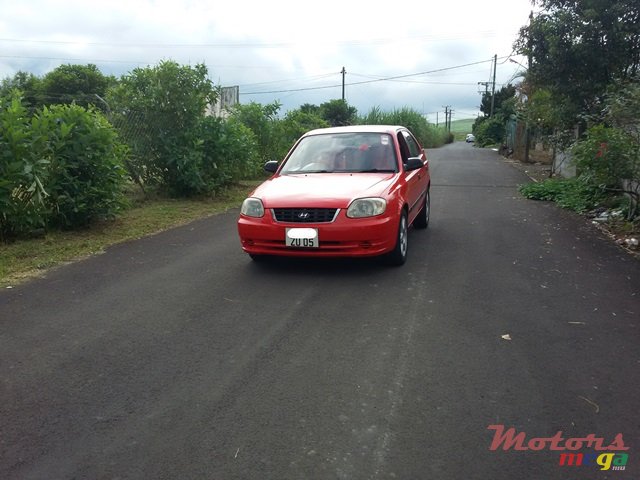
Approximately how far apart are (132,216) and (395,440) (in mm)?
7933

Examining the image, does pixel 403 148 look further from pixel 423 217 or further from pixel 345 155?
pixel 423 217

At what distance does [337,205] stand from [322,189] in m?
0.41

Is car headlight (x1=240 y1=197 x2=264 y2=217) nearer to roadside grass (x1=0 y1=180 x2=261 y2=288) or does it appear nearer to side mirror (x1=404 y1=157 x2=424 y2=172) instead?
side mirror (x1=404 y1=157 x2=424 y2=172)

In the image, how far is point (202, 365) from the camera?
12.0 feet

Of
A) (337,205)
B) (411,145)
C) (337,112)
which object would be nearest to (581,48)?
(411,145)

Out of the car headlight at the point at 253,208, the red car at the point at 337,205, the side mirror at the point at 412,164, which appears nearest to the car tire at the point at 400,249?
the red car at the point at 337,205

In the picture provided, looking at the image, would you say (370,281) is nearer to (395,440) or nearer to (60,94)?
(395,440)

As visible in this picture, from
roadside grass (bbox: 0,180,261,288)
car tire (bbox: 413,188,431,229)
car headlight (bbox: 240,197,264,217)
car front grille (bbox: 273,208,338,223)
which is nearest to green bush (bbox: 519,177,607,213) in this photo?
car tire (bbox: 413,188,431,229)

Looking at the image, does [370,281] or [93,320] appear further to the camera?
[370,281]

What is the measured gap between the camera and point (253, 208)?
584 cm

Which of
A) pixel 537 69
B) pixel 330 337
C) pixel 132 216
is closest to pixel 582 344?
pixel 330 337

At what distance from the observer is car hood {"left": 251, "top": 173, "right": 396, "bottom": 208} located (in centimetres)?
556

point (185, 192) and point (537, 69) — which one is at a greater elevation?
point (537, 69)

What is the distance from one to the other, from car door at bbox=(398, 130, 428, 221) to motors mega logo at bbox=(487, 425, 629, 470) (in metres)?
4.06
